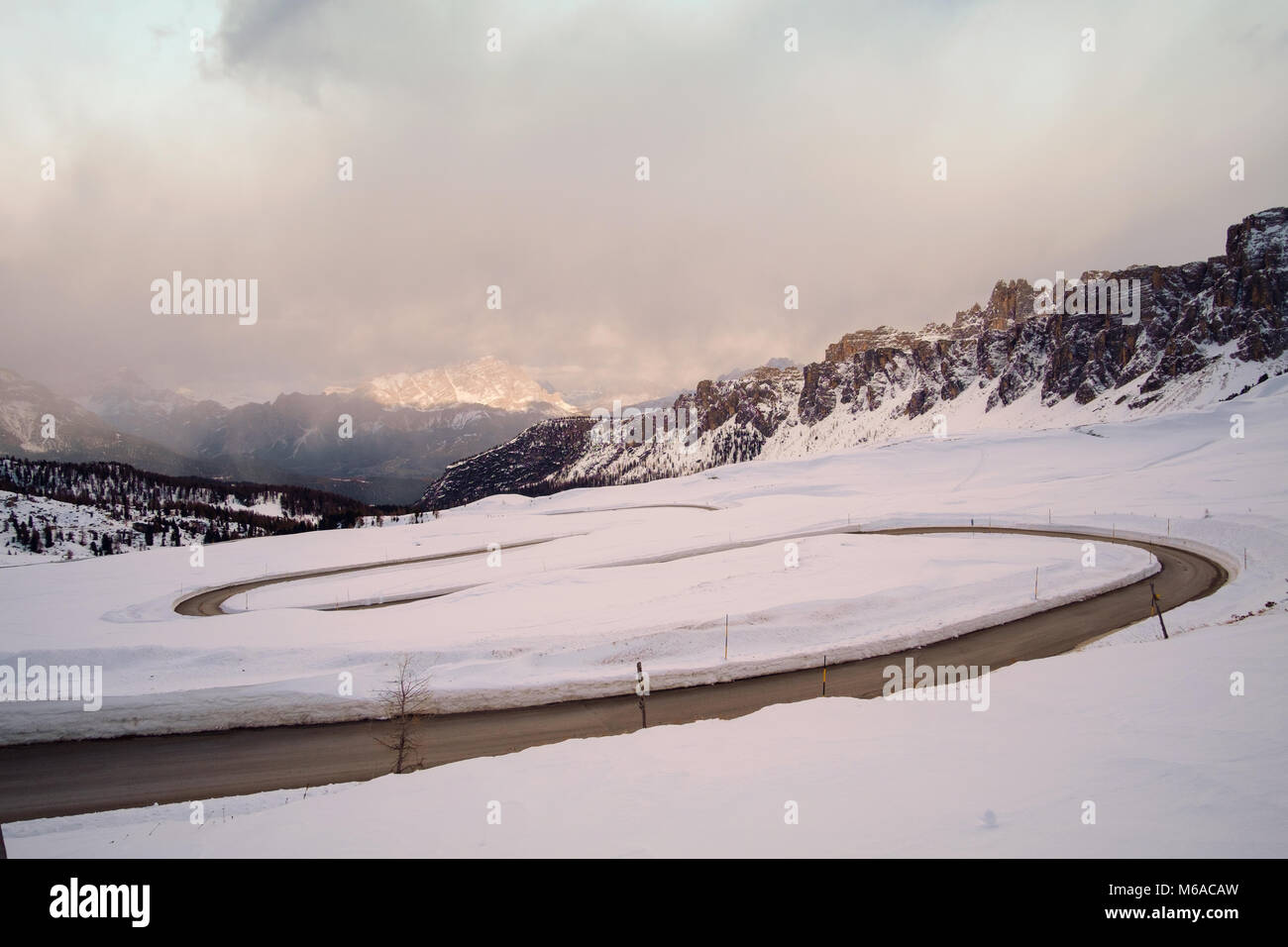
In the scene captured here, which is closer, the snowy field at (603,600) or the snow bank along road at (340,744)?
the snow bank along road at (340,744)

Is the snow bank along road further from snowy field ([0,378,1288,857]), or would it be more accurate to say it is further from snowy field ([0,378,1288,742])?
snowy field ([0,378,1288,857])

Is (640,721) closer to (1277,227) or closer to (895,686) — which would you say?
(895,686)

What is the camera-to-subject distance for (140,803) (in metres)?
14.2

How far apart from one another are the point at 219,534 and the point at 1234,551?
194730 mm

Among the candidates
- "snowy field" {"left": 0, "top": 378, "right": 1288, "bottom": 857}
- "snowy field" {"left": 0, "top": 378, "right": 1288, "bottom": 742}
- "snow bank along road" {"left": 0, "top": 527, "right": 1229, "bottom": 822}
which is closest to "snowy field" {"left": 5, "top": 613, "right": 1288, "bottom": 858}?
"snowy field" {"left": 0, "top": 378, "right": 1288, "bottom": 857}

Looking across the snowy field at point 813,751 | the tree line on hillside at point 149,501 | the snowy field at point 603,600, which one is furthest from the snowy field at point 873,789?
the tree line on hillside at point 149,501

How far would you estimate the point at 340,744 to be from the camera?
16453 mm

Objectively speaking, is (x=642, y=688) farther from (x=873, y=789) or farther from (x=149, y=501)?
(x=149, y=501)

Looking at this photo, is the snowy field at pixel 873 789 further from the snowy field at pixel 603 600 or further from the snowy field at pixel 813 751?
the snowy field at pixel 603 600

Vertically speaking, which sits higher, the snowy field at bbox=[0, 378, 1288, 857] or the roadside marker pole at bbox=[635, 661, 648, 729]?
the snowy field at bbox=[0, 378, 1288, 857]

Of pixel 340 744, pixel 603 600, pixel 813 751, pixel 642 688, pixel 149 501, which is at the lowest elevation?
pixel 340 744

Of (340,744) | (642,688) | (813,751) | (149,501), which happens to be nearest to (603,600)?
(642,688)

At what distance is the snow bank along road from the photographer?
48.1 ft

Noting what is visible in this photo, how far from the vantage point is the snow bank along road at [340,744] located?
14672 mm
